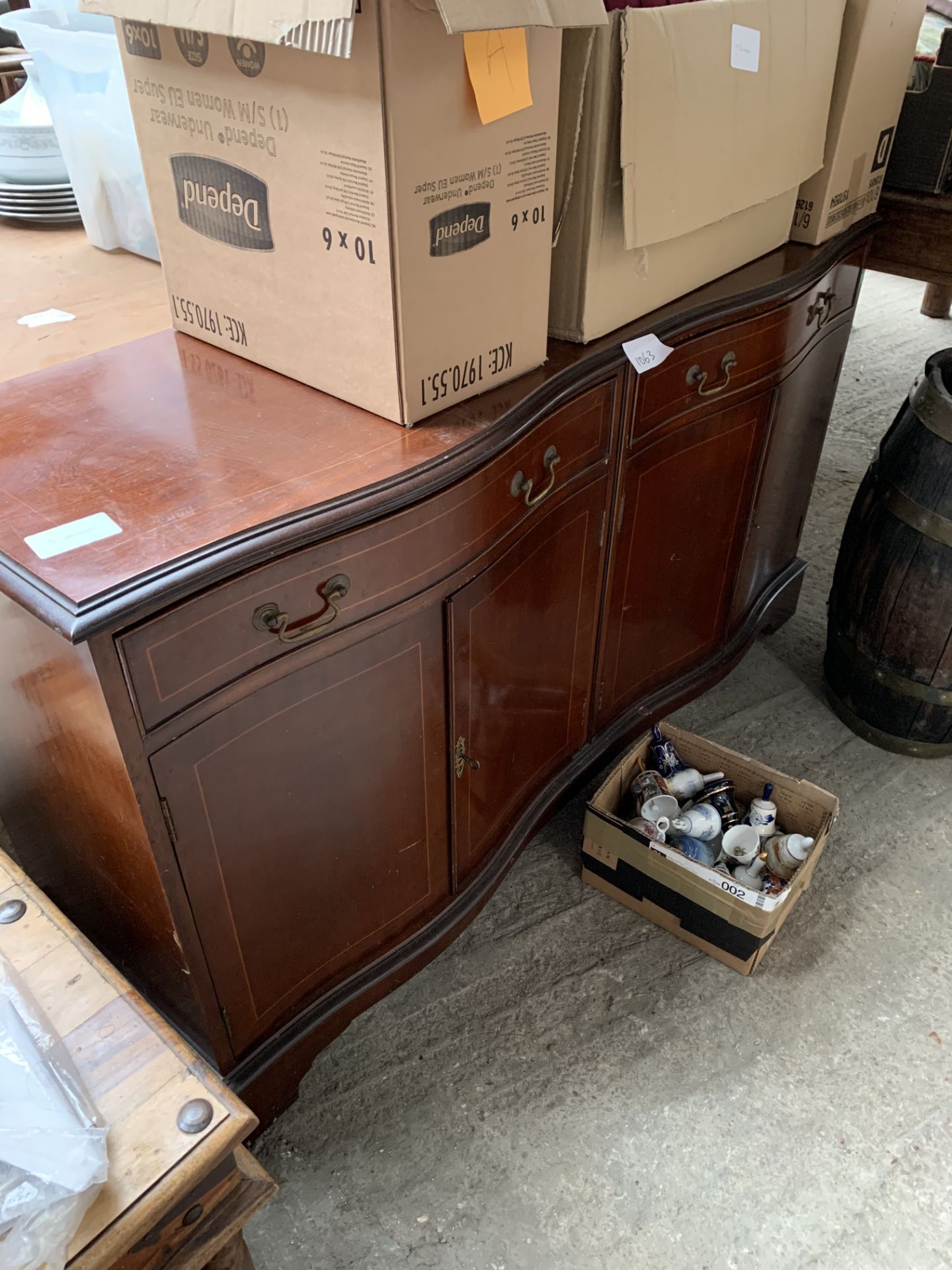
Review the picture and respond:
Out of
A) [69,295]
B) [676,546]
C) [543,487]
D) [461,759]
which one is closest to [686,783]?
[676,546]

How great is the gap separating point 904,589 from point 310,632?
121cm

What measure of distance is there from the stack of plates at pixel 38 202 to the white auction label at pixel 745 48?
107 cm

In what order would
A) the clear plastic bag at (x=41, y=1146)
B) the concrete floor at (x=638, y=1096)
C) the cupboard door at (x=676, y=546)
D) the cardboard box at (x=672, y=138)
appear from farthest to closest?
1. the cupboard door at (x=676, y=546)
2. the concrete floor at (x=638, y=1096)
3. the cardboard box at (x=672, y=138)
4. the clear plastic bag at (x=41, y=1146)

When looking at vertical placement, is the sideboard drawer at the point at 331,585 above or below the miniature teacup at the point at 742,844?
above

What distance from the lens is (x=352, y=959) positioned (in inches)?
49.6

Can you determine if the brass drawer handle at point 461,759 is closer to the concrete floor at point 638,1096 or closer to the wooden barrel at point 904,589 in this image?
the concrete floor at point 638,1096


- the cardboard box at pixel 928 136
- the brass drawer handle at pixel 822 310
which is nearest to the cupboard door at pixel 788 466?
the brass drawer handle at pixel 822 310

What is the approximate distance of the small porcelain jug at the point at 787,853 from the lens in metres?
1.48

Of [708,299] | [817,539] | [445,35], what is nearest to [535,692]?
[708,299]

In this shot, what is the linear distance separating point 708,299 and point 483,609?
59 cm

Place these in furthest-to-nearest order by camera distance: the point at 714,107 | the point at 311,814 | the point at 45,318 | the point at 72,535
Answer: the point at 45,318, the point at 714,107, the point at 311,814, the point at 72,535

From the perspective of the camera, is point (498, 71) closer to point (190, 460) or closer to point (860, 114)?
point (190, 460)

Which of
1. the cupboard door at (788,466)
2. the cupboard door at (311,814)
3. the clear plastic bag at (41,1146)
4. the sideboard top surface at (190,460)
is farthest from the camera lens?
the cupboard door at (788,466)

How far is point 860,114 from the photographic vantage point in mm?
1516
